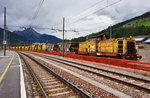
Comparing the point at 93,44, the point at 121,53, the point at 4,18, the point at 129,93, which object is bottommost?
the point at 129,93

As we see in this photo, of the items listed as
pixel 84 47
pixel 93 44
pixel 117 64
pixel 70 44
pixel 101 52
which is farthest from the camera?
pixel 70 44

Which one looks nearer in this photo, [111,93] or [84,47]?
[111,93]

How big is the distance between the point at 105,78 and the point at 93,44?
404 inches

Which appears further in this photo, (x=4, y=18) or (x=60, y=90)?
(x=4, y=18)

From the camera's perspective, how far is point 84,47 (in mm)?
21000

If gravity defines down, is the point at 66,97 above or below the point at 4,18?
below

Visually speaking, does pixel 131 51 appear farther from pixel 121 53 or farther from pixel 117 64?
pixel 117 64

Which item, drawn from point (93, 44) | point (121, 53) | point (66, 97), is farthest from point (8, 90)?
point (93, 44)

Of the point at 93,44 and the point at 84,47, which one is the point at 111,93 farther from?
the point at 84,47

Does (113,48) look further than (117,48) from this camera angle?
Yes

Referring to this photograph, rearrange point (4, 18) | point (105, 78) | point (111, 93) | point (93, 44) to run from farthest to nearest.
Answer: point (4, 18)
point (93, 44)
point (105, 78)
point (111, 93)

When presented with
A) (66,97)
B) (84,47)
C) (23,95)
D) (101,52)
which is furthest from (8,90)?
(84,47)

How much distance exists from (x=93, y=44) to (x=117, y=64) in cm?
614

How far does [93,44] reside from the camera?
698 inches
